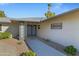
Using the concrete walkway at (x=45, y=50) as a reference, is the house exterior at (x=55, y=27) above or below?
above

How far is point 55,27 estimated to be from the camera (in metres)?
19.5

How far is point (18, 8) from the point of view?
18266 mm

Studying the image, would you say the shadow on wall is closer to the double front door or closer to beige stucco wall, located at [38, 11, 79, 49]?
beige stucco wall, located at [38, 11, 79, 49]

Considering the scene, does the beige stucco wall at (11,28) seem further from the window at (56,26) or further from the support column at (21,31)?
the window at (56,26)

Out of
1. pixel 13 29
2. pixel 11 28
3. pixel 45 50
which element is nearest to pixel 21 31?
pixel 13 29

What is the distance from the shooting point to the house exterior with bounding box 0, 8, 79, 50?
14898 mm

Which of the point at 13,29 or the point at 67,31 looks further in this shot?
the point at 13,29

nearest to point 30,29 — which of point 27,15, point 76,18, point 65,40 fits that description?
point 27,15

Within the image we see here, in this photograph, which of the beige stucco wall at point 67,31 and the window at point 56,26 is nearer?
the beige stucco wall at point 67,31

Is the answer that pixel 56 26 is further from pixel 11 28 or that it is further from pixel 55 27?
pixel 11 28

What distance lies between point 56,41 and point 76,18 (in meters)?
4.91

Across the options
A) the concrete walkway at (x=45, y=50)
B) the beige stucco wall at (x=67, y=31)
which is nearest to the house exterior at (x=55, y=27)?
the beige stucco wall at (x=67, y=31)

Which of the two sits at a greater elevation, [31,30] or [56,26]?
[56,26]

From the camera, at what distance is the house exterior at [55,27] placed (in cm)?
1490
